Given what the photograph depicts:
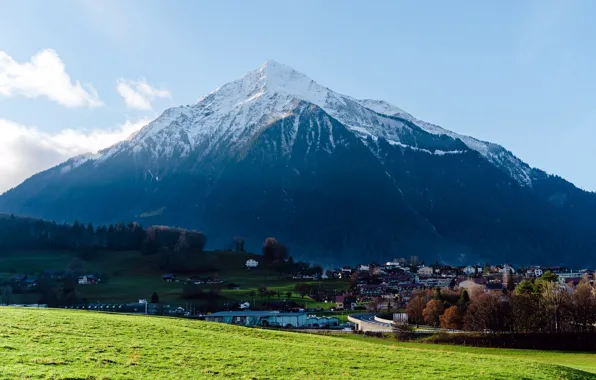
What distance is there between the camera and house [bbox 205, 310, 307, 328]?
123562 millimetres

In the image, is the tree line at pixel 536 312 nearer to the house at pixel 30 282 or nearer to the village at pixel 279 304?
the village at pixel 279 304

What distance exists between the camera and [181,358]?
2908 centimetres

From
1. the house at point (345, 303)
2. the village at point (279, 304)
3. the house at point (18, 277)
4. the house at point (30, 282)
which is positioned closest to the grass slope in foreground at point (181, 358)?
the village at point (279, 304)

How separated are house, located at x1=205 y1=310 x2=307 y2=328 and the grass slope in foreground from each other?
84.8m

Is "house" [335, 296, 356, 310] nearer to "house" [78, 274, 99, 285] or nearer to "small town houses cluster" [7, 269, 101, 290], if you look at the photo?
"small town houses cluster" [7, 269, 101, 290]

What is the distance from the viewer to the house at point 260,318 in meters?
124

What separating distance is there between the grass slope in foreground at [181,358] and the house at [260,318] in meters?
84.8

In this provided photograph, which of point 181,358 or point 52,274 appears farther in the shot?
point 52,274

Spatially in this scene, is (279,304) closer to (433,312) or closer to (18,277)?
(433,312)

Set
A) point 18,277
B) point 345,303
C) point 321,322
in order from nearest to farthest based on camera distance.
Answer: point 321,322
point 345,303
point 18,277

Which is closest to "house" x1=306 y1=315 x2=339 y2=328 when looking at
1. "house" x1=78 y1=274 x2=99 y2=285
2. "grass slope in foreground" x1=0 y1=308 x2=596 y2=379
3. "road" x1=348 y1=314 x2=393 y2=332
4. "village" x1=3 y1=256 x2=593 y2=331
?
"village" x1=3 y1=256 x2=593 y2=331

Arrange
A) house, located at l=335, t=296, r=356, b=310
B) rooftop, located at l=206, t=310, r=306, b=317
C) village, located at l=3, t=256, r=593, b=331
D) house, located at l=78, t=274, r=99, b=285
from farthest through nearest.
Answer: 1. house, located at l=78, t=274, r=99, b=285
2. house, located at l=335, t=296, r=356, b=310
3. rooftop, located at l=206, t=310, r=306, b=317
4. village, located at l=3, t=256, r=593, b=331

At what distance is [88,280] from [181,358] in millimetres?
161489

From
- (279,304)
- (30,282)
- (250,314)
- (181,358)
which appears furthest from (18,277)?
(181,358)
